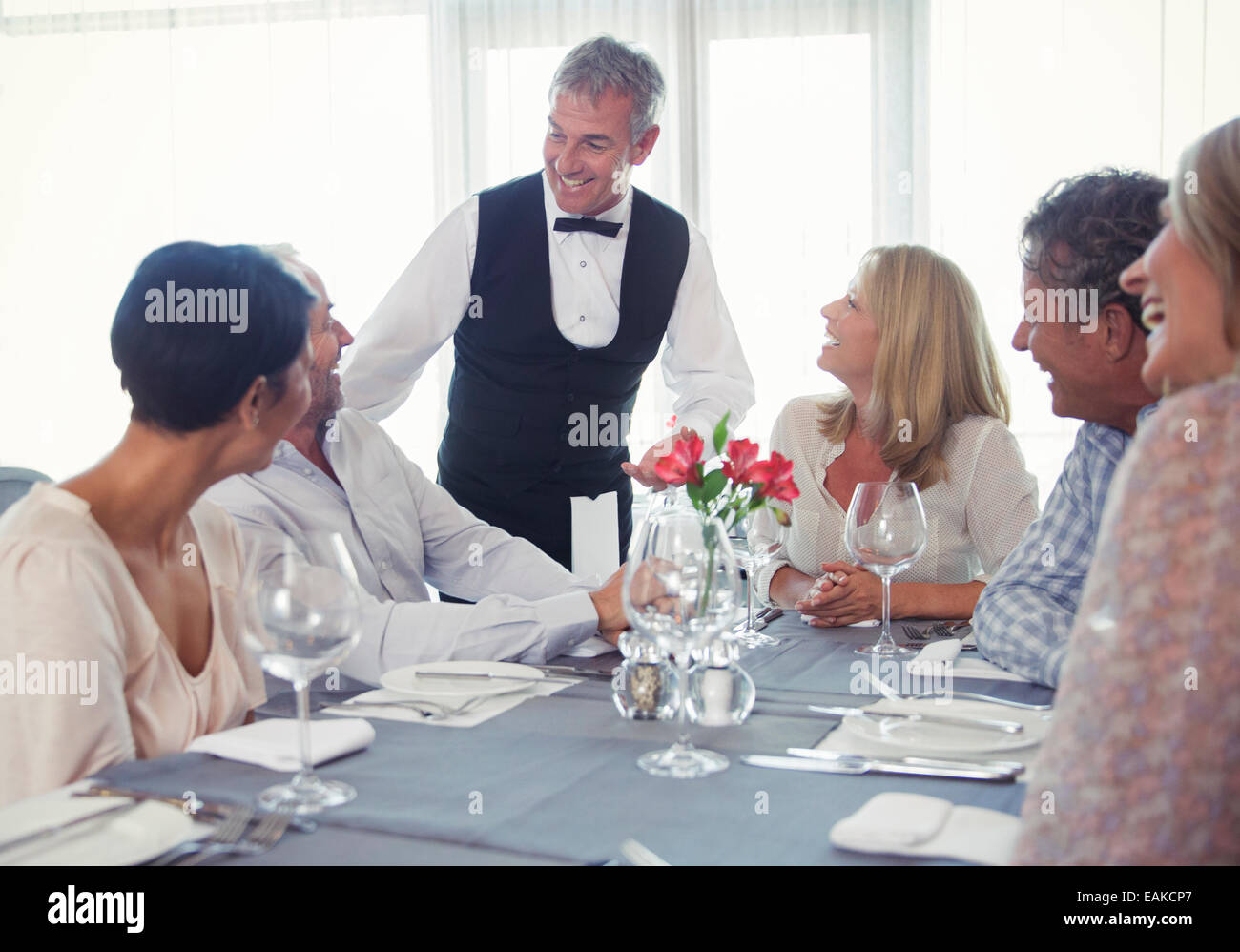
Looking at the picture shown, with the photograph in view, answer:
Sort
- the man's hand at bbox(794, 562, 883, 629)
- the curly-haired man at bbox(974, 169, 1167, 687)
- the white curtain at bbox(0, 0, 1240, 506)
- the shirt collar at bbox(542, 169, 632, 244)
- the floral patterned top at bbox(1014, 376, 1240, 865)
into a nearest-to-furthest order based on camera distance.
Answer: the floral patterned top at bbox(1014, 376, 1240, 865) < the curly-haired man at bbox(974, 169, 1167, 687) < the man's hand at bbox(794, 562, 883, 629) < the shirt collar at bbox(542, 169, 632, 244) < the white curtain at bbox(0, 0, 1240, 506)

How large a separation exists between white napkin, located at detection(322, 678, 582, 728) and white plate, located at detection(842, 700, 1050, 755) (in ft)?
1.35

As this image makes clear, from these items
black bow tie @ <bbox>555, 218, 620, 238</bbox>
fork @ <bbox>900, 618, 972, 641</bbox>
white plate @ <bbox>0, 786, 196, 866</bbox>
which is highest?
black bow tie @ <bbox>555, 218, 620, 238</bbox>

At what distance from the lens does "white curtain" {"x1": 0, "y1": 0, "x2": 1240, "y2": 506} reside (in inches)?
176

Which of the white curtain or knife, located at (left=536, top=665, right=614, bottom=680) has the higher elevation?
the white curtain

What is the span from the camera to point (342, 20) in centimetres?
486

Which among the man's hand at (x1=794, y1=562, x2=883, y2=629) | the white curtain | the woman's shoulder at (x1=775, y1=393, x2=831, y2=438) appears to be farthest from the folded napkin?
the white curtain

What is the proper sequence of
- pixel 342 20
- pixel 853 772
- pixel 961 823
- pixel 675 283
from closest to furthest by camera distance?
pixel 961 823
pixel 853 772
pixel 675 283
pixel 342 20

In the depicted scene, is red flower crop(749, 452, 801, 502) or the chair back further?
the chair back

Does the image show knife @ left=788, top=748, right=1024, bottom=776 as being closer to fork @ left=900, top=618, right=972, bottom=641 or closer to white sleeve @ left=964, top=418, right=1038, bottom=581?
fork @ left=900, top=618, right=972, bottom=641

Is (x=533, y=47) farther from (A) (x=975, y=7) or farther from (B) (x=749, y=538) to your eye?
(B) (x=749, y=538)

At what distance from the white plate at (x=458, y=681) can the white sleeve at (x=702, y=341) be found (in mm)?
1658

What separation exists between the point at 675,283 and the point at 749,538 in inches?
49.8

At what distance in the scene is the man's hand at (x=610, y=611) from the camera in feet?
5.70
